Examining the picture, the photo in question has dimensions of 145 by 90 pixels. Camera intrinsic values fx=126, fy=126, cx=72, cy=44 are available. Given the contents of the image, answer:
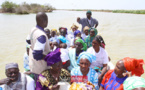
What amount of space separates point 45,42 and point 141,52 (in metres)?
7.56

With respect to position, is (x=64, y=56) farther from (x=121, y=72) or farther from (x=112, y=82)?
(x=121, y=72)

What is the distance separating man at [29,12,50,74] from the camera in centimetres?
174

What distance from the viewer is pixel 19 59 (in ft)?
21.1

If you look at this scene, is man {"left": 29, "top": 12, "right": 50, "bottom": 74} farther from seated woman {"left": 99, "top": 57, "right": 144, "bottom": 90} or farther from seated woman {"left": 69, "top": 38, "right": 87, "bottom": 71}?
seated woman {"left": 99, "top": 57, "right": 144, "bottom": 90}

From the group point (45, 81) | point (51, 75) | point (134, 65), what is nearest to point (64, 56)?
point (51, 75)

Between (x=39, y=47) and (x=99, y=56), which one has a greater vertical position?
(x=39, y=47)

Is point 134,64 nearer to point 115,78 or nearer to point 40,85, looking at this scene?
point 115,78

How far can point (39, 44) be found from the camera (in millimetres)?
1739

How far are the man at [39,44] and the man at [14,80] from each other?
24cm

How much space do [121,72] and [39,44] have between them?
123cm

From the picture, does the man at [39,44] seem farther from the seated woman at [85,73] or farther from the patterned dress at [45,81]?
the seated woman at [85,73]

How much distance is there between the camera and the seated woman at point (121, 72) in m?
1.72

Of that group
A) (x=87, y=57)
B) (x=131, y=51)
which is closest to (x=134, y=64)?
(x=87, y=57)

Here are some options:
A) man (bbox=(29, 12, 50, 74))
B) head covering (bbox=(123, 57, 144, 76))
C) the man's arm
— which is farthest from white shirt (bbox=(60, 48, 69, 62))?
head covering (bbox=(123, 57, 144, 76))
